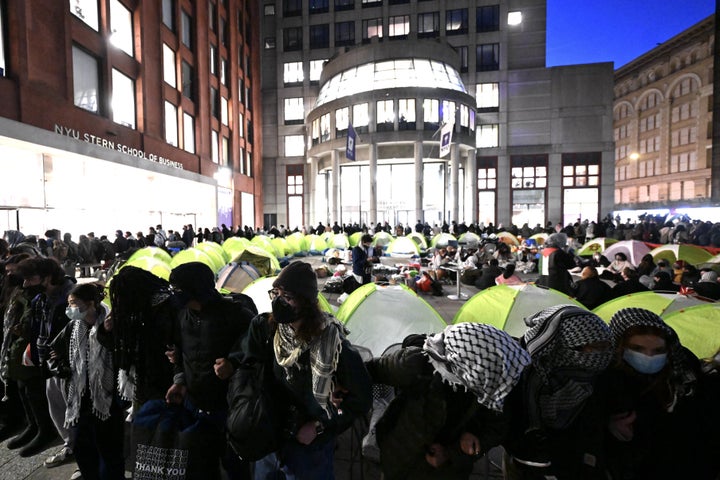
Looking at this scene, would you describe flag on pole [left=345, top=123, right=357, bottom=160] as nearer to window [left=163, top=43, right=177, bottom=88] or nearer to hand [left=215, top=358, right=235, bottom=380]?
window [left=163, top=43, right=177, bottom=88]

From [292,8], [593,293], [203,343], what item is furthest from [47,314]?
[292,8]

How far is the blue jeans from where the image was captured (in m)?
2.15

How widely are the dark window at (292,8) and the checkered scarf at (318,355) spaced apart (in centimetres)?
4878

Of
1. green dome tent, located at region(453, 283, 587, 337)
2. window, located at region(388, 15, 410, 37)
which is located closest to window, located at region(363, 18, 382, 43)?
window, located at region(388, 15, 410, 37)

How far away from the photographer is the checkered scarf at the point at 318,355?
2031 mm

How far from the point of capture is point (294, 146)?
42.9m

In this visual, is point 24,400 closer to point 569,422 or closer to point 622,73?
point 569,422

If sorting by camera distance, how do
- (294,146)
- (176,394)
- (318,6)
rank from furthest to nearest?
(294,146), (318,6), (176,394)

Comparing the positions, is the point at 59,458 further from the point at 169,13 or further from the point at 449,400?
the point at 169,13

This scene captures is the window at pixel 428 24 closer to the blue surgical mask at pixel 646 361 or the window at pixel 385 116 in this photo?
the window at pixel 385 116

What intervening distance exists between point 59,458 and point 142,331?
2.10 m

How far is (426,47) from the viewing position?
3406cm

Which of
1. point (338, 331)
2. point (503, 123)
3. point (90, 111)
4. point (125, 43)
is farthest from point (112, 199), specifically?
point (503, 123)

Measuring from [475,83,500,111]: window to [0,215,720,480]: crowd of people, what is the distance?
4134 centimetres
